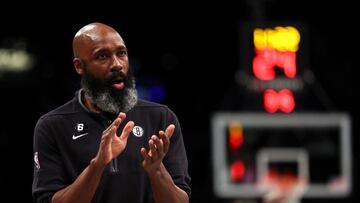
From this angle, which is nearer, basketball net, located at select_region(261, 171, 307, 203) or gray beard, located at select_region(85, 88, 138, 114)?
gray beard, located at select_region(85, 88, 138, 114)

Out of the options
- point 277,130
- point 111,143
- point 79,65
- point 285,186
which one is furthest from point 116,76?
point 285,186

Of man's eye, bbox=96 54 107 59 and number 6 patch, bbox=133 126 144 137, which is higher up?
man's eye, bbox=96 54 107 59

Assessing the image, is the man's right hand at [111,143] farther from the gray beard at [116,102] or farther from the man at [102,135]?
the gray beard at [116,102]

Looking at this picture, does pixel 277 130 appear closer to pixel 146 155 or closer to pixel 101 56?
pixel 101 56

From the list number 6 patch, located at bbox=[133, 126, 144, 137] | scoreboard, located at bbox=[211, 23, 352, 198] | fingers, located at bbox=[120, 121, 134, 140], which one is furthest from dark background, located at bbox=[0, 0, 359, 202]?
fingers, located at bbox=[120, 121, 134, 140]

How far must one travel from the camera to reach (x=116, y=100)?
3.83 meters

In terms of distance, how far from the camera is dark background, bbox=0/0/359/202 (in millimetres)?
16906

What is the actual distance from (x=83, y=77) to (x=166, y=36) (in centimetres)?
1458

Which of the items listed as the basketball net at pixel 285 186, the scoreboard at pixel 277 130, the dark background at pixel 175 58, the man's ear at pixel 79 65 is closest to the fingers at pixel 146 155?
the man's ear at pixel 79 65

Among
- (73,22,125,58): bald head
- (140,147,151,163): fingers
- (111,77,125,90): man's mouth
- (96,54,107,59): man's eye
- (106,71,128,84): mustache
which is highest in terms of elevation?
(73,22,125,58): bald head

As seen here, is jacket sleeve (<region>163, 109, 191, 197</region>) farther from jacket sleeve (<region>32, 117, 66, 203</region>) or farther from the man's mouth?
jacket sleeve (<region>32, 117, 66, 203</region>)

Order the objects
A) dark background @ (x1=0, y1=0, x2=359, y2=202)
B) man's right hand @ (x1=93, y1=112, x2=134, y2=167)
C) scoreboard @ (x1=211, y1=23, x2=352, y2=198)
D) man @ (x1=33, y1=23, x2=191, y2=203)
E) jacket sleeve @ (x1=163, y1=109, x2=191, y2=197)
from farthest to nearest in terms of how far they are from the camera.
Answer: dark background @ (x1=0, y1=0, x2=359, y2=202), scoreboard @ (x1=211, y1=23, x2=352, y2=198), jacket sleeve @ (x1=163, y1=109, x2=191, y2=197), man @ (x1=33, y1=23, x2=191, y2=203), man's right hand @ (x1=93, y1=112, x2=134, y2=167)

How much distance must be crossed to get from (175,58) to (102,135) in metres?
15.0

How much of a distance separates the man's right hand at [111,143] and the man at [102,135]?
38 millimetres
